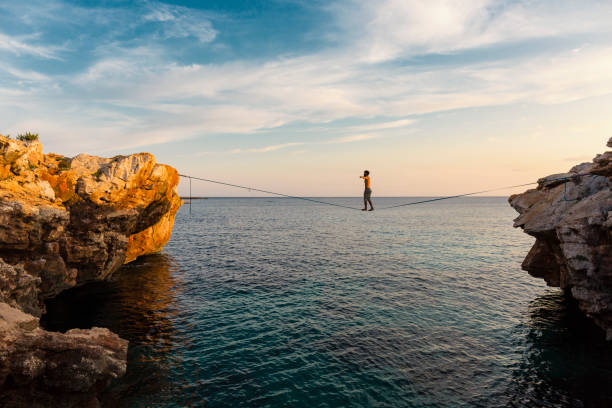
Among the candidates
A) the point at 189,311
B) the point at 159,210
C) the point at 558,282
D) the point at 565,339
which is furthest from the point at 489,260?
the point at 159,210

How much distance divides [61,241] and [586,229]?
3588 centimetres

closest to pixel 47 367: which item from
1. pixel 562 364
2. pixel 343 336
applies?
pixel 343 336

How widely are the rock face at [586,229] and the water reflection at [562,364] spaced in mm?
1756

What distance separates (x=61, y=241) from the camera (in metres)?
24.8

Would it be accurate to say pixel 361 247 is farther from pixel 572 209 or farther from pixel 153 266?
pixel 572 209

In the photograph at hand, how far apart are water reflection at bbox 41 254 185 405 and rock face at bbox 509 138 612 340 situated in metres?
24.1

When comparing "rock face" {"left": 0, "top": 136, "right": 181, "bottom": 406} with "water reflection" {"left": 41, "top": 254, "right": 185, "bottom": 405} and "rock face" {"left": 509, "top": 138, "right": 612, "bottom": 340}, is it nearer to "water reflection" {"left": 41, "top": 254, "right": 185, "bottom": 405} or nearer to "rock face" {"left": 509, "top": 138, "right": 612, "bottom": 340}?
"water reflection" {"left": 41, "top": 254, "right": 185, "bottom": 405}

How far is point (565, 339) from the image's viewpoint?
2058cm

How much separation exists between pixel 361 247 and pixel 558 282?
1204 inches

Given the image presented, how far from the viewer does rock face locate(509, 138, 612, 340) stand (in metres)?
18.2

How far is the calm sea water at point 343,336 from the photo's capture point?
593 inches

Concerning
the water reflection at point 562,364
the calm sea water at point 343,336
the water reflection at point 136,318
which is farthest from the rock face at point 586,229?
the water reflection at point 136,318

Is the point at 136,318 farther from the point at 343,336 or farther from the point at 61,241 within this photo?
the point at 343,336

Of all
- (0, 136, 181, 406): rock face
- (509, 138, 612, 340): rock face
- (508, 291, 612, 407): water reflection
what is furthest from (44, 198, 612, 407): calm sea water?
(0, 136, 181, 406): rock face
